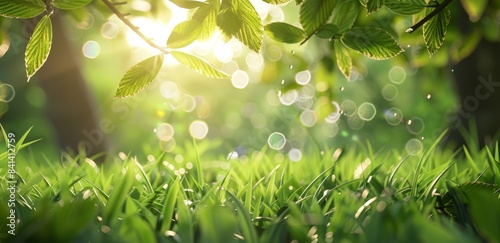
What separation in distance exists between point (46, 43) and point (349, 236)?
3.24ft

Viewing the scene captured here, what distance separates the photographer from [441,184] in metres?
1.98

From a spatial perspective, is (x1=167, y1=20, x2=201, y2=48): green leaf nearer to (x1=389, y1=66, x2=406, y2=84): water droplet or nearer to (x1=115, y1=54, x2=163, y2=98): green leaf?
(x1=115, y1=54, x2=163, y2=98): green leaf

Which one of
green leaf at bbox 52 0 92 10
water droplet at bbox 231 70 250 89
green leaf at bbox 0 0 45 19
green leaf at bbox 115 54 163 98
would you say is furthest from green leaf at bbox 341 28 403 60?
water droplet at bbox 231 70 250 89

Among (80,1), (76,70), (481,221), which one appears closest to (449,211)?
(481,221)

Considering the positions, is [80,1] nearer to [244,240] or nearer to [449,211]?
[244,240]

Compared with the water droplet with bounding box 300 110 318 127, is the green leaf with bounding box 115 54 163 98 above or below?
above

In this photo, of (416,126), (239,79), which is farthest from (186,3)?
(416,126)

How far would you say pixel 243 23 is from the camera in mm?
1512

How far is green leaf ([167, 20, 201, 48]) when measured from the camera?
4.96ft

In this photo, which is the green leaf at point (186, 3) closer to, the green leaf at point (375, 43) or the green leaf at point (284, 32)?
the green leaf at point (284, 32)

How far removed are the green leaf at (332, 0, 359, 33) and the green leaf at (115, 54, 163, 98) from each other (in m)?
0.65

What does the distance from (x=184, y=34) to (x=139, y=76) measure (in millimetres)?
173

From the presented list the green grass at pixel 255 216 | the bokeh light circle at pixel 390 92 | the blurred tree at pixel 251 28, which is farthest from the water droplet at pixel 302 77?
the bokeh light circle at pixel 390 92

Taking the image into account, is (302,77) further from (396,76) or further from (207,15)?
(396,76)
